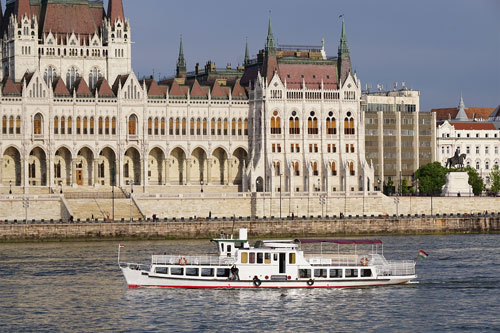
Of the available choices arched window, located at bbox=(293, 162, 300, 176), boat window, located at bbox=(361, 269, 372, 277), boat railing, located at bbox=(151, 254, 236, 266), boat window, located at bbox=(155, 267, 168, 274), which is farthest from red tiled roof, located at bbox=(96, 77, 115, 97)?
boat window, located at bbox=(361, 269, 372, 277)

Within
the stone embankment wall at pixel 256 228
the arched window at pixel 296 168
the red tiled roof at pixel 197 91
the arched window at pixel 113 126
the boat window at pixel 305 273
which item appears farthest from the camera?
the red tiled roof at pixel 197 91

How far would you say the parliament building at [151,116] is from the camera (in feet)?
583

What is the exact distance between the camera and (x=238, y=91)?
188 m

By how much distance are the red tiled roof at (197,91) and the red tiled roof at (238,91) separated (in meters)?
4.06

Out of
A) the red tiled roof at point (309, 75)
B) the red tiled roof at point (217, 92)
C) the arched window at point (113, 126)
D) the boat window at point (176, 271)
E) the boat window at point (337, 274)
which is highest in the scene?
the red tiled roof at point (309, 75)

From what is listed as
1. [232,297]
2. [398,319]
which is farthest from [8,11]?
[398,319]

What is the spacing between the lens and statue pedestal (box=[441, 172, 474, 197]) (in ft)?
601

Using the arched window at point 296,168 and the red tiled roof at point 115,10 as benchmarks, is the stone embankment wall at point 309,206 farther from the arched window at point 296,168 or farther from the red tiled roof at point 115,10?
the red tiled roof at point 115,10

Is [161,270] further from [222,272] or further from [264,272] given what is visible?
[264,272]

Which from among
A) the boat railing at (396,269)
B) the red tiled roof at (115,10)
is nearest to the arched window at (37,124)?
the red tiled roof at (115,10)

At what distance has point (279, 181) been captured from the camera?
184 metres

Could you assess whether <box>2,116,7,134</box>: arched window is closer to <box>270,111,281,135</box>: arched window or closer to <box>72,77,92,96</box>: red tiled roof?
<box>72,77,92,96</box>: red tiled roof

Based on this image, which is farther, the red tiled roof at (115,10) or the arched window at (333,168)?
the red tiled roof at (115,10)

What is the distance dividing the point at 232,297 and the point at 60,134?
265 feet
